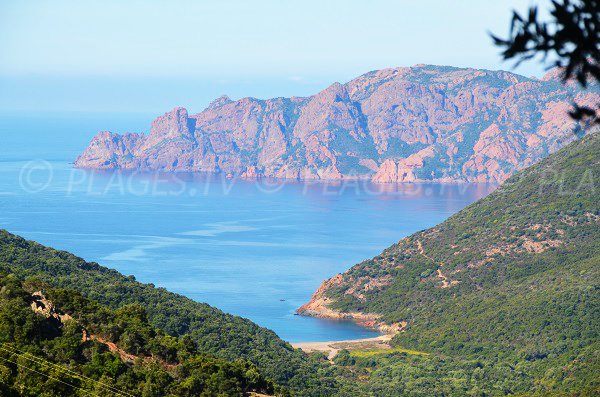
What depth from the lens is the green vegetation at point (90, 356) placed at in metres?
20.7

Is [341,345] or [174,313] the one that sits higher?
[174,313]

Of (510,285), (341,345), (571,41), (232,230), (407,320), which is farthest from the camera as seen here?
(232,230)

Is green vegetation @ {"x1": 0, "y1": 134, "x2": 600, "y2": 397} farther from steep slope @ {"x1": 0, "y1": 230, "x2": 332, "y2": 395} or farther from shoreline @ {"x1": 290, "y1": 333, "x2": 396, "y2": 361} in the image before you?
shoreline @ {"x1": 290, "y1": 333, "x2": 396, "y2": 361}

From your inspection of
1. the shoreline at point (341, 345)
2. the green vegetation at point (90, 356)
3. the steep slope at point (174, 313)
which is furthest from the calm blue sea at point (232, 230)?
the green vegetation at point (90, 356)

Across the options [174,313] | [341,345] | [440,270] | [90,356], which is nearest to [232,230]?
[440,270]

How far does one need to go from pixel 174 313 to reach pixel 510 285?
34.0 metres

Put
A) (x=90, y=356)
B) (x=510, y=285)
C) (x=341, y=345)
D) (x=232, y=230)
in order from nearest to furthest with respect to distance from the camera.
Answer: (x=90, y=356), (x=341, y=345), (x=510, y=285), (x=232, y=230)

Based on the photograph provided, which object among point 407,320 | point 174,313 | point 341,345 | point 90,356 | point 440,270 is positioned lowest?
point 341,345

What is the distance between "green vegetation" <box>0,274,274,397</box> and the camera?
2072 cm

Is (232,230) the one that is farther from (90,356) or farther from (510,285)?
(90,356)

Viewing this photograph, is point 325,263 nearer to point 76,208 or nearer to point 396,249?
point 396,249

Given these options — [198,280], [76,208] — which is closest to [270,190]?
[76,208]

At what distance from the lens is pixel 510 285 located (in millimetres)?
70875

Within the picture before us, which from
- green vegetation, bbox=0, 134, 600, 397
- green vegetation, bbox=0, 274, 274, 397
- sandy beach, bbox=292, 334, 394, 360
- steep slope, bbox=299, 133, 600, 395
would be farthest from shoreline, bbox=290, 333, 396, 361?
green vegetation, bbox=0, 274, 274, 397
